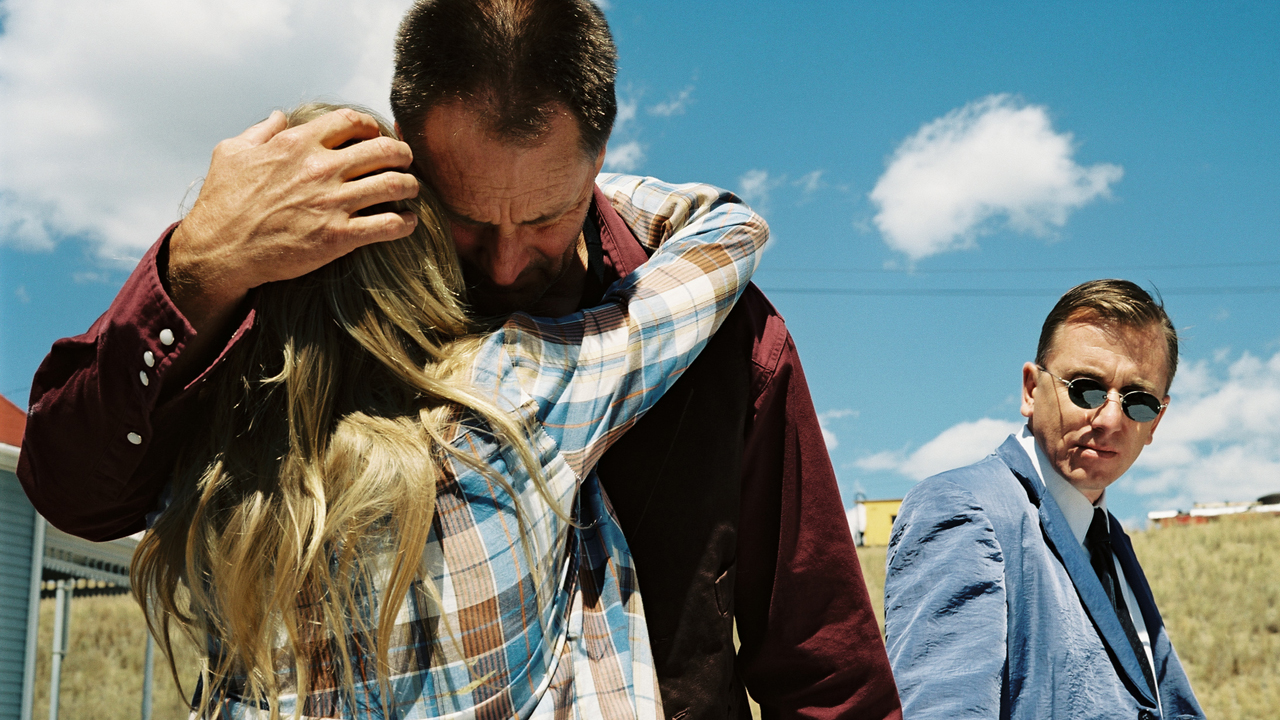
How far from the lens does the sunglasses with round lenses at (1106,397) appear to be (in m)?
3.56

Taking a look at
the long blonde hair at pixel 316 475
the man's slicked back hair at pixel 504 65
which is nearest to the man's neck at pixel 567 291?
the man's slicked back hair at pixel 504 65

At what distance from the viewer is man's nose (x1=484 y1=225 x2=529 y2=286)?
167cm

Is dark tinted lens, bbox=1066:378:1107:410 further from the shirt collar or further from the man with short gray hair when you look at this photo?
the man with short gray hair

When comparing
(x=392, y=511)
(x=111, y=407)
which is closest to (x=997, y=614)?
(x=392, y=511)

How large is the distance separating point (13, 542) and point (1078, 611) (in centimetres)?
699

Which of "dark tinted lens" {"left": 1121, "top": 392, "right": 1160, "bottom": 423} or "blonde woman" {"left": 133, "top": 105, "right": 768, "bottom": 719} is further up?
"dark tinted lens" {"left": 1121, "top": 392, "right": 1160, "bottom": 423}

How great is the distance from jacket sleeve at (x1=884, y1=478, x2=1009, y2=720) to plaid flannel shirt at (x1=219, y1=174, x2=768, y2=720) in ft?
4.58

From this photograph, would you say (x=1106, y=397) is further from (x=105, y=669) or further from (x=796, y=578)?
(x=105, y=669)

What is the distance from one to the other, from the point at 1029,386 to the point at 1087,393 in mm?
254

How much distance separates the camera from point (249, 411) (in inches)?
55.8

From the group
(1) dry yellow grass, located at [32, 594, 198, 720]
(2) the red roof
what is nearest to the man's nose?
(2) the red roof

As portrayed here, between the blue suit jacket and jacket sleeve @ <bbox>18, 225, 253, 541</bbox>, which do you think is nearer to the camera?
jacket sleeve @ <bbox>18, 225, 253, 541</bbox>

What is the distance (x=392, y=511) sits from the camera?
132 cm

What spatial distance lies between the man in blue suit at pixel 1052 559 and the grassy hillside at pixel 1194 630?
12.3m
